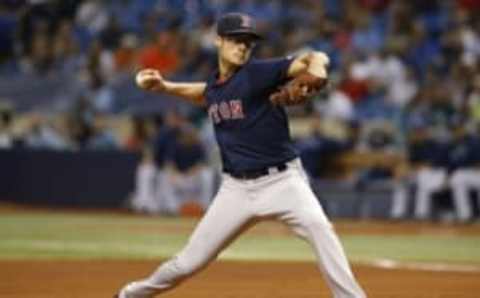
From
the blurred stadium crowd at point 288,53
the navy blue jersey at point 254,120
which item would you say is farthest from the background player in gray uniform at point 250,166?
the blurred stadium crowd at point 288,53

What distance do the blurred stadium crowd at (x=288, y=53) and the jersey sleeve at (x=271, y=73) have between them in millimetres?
13110

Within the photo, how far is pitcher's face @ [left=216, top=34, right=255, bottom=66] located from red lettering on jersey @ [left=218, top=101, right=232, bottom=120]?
25cm

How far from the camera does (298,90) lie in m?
7.39

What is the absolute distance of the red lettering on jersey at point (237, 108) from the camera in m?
7.80

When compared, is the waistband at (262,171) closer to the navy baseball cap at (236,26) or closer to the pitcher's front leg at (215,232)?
the pitcher's front leg at (215,232)

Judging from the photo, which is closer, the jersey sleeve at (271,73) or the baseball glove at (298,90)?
the baseball glove at (298,90)

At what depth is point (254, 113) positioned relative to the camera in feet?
25.5

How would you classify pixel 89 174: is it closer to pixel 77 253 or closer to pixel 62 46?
pixel 62 46

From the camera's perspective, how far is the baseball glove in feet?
23.7

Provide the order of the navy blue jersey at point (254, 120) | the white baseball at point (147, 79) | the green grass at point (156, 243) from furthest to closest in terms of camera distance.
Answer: the green grass at point (156, 243)
the white baseball at point (147, 79)
the navy blue jersey at point (254, 120)

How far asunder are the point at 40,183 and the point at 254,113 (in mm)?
16293

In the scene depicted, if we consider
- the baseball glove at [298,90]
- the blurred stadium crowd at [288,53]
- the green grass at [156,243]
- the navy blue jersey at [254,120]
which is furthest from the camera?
the blurred stadium crowd at [288,53]

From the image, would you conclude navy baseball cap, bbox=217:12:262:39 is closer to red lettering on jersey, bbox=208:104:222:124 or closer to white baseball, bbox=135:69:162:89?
red lettering on jersey, bbox=208:104:222:124

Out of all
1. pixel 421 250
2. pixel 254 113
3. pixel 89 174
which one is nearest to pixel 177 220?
pixel 89 174
